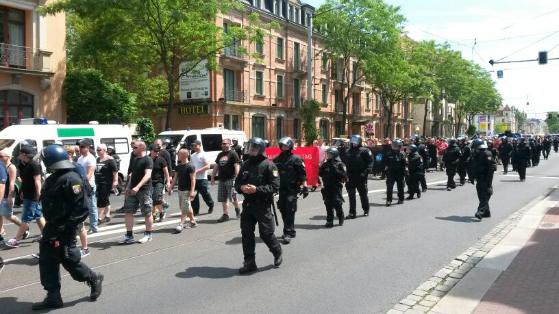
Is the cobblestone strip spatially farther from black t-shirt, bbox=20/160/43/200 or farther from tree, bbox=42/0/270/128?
tree, bbox=42/0/270/128

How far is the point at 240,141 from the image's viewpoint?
2078 centimetres

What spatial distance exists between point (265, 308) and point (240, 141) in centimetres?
1587

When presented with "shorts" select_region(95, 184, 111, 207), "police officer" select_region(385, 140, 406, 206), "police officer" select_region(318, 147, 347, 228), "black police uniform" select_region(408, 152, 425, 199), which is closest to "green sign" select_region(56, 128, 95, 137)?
"shorts" select_region(95, 184, 111, 207)

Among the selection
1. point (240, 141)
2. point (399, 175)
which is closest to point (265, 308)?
point (399, 175)

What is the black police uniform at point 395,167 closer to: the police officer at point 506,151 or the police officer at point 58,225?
the police officer at point 58,225

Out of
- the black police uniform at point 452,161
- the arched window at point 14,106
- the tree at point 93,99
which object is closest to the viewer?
the black police uniform at point 452,161

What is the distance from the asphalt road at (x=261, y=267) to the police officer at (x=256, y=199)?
334 millimetres

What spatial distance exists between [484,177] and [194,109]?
987 inches

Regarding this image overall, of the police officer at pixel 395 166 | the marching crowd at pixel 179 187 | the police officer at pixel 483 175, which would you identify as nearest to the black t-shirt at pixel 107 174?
the marching crowd at pixel 179 187

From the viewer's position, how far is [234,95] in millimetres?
→ 35375

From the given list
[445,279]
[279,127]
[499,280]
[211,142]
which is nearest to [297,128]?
[279,127]

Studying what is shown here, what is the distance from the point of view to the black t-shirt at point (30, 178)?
787 centimetres

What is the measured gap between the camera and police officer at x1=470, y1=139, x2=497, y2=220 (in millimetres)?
10586

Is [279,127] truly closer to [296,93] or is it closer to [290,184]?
[296,93]
